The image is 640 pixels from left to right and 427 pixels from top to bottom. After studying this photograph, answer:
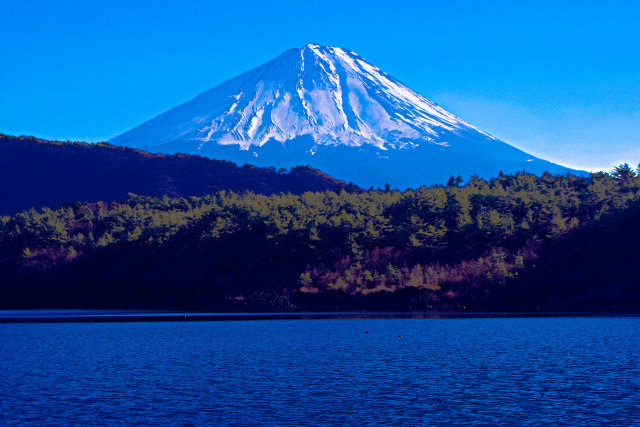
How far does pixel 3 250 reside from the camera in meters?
93.1

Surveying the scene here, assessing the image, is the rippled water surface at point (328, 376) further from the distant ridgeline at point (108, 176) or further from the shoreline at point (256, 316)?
the distant ridgeline at point (108, 176)

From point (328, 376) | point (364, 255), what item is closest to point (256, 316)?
point (364, 255)

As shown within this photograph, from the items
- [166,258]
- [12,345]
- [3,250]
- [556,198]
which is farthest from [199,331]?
[3,250]

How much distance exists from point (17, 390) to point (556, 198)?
67.4 metres

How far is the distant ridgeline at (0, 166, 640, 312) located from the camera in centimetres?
6775

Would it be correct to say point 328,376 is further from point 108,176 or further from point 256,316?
point 108,176

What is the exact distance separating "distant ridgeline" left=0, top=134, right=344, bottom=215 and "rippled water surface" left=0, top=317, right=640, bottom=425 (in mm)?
102981

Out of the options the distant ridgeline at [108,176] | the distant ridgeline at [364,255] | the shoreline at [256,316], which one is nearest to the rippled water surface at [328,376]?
the shoreline at [256,316]

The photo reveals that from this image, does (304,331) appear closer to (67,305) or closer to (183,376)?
(183,376)

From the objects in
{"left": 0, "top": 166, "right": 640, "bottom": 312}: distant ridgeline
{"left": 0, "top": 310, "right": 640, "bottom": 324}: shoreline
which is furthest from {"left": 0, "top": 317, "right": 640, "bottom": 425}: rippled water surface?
{"left": 0, "top": 166, "right": 640, "bottom": 312}: distant ridgeline

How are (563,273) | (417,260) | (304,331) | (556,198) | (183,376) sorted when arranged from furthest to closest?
(556,198)
(417,260)
(563,273)
(304,331)
(183,376)

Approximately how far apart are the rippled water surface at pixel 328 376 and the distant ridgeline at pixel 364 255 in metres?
21.0

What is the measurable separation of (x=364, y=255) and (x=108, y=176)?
9203 cm

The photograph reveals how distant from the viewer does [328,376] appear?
27.0 metres
